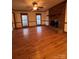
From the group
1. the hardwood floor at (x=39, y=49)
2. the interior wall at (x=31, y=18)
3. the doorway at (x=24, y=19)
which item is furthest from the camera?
the doorway at (x=24, y=19)

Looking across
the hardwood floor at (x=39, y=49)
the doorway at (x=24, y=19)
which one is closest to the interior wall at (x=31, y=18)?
the doorway at (x=24, y=19)

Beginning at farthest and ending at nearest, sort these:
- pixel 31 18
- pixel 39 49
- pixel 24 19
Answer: pixel 31 18, pixel 24 19, pixel 39 49

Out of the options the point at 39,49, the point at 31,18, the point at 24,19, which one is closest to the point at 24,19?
the point at 24,19

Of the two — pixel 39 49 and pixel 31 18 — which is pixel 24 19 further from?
pixel 39 49

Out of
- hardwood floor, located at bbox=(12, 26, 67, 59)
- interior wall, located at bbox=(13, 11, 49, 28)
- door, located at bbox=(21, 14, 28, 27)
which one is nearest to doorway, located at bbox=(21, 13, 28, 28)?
door, located at bbox=(21, 14, 28, 27)

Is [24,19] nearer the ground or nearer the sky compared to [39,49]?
nearer the sky

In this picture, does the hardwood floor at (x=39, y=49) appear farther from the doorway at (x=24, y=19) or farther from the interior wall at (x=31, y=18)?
the doorway at (x=24, y=19)

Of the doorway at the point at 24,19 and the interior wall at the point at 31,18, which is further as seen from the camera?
the doorway at the point at 24,19
